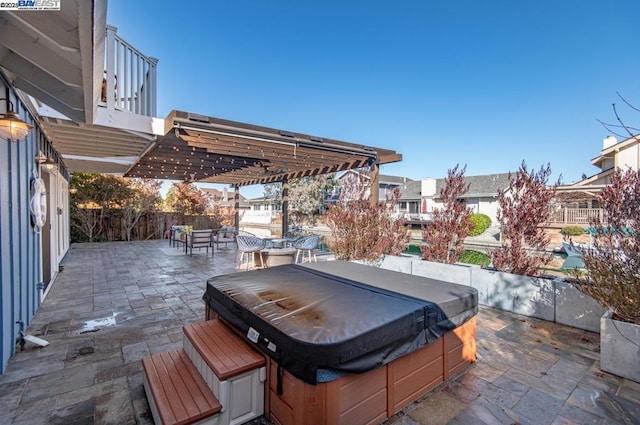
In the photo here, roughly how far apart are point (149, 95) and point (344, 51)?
17.8 ft

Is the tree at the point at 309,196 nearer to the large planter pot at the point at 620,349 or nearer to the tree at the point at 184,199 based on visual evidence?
the tree at the point at 184,199

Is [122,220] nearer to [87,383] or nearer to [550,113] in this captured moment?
[87,383]

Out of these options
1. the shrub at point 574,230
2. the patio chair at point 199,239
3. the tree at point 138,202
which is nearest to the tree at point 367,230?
the patio chair at point 199,239

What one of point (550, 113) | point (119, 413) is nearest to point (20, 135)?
point (119, 413)

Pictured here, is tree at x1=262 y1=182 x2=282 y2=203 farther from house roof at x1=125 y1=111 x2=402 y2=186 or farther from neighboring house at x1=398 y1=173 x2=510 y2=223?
house roof at x1=125 y1=111 x2=402 y2=186

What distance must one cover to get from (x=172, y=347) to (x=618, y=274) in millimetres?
4381

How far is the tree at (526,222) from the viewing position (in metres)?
4.14

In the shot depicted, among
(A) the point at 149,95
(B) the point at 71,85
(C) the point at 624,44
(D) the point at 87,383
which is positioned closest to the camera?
(D) the point at 87,383

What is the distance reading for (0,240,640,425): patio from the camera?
79.0 inches

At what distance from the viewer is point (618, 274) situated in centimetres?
268

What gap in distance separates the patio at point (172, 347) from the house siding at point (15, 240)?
29 cm

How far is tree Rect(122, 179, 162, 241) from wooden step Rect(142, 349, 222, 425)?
40.6ft

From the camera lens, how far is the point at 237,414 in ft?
6.26

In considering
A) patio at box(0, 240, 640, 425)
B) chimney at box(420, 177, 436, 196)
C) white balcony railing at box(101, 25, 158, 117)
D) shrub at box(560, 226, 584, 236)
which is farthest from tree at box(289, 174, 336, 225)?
patio at box(0, 240, 640, 425)
